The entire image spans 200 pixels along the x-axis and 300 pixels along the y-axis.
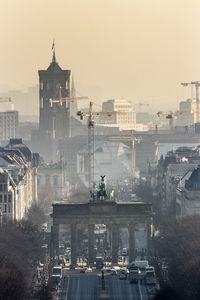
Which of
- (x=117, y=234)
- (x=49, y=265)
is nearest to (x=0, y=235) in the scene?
(x=49, y=265)

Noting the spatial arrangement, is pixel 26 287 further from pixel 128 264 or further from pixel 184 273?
pixel 128 264

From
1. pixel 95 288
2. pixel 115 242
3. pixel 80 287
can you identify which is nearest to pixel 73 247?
pixel 115 242

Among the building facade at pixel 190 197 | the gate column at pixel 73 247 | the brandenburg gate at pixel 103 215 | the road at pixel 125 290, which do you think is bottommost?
the road at pixel 125 290

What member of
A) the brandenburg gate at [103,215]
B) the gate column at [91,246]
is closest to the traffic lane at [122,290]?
the gate column at [91,246]

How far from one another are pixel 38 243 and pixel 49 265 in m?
4.43

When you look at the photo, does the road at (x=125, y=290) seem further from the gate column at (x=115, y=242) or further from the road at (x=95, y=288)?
the gate column at (x=115, y=242)

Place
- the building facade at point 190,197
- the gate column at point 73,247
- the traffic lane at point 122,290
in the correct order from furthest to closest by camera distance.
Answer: the building facade at point 190,197
the gate column at point 73,247
the traffic lane at point 122,290

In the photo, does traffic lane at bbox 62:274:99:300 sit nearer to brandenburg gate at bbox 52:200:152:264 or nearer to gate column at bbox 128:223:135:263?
gate column at bbox 128:223:135:263

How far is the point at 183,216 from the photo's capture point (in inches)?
6742

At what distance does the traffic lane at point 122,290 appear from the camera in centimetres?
12862

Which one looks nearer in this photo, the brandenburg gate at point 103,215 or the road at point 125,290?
the road at point 125,290

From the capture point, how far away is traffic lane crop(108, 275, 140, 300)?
422 ft

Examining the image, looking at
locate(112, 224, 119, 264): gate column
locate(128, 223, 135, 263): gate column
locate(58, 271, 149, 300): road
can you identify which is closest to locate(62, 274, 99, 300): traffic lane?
locate(58, 271, 149, 300): road

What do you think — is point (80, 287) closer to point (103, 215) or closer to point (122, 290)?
point (122, 290)
